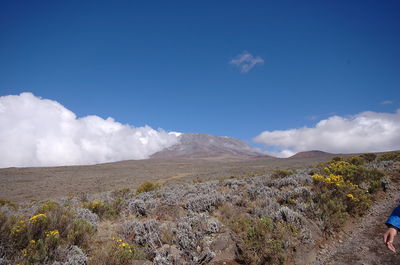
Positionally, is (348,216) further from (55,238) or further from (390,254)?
(55,238)

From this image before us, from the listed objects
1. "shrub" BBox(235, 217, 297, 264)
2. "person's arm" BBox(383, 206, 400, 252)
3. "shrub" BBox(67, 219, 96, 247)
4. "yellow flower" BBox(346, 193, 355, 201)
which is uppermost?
"person's arm" BBox(383, 206, 400, 252)

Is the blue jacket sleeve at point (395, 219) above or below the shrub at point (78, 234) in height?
above

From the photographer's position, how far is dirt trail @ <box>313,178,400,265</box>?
5.01 m

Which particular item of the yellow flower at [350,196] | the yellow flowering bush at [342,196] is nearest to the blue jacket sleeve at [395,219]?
the yellow flowering bush at [342,196]

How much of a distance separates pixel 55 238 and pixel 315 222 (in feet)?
23.2

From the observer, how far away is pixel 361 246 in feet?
18.5

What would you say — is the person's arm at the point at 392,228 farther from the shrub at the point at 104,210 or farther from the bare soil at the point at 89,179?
the bare soil at the point at 89,179

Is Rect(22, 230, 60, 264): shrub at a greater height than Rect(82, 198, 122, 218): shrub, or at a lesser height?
greater

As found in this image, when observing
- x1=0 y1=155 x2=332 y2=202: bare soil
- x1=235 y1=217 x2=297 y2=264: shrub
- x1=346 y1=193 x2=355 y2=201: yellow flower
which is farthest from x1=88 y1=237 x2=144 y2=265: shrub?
x1=0 y1=155 x2=332 y2=202: bare soil

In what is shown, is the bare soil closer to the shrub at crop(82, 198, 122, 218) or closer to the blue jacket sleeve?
the shrub at crop(82, 198, 122, 218)

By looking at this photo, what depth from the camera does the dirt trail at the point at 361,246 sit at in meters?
5.01

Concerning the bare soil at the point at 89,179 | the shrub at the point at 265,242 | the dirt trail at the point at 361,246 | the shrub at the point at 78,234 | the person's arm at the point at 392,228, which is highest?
the person's arm at the point at 392,228

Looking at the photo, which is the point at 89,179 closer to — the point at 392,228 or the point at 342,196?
the point at 342,196

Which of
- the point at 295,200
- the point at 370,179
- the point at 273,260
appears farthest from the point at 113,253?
the point at 370,179
